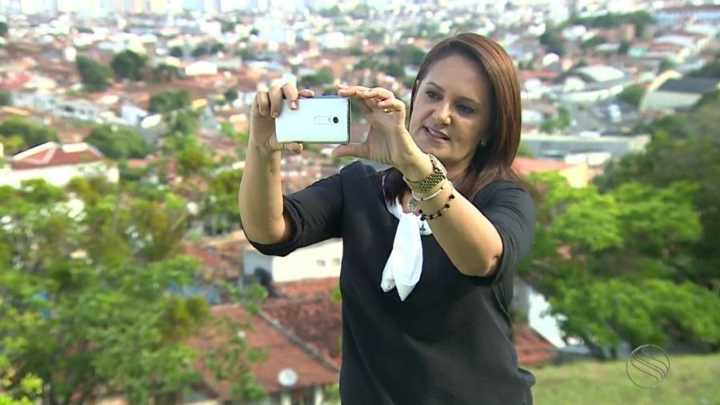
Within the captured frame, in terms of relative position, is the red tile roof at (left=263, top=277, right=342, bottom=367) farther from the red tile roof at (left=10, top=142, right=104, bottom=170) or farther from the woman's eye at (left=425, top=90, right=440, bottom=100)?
the woman's eye at (left=425, top=90, right=440, bottom=100)

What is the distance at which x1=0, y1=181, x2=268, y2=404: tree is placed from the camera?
4590 mm

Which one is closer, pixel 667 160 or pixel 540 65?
pixel 667 160

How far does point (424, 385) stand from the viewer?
2.93 feet

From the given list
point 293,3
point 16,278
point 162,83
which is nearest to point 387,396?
point 16,278

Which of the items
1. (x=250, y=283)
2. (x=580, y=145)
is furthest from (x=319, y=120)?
(x=580, y=145)

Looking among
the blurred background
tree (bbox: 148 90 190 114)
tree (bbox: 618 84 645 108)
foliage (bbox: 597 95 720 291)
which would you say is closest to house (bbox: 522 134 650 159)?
the blurred background

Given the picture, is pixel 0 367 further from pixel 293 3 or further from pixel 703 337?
pixel 293 3

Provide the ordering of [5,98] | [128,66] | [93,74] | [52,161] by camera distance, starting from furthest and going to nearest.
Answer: [128,66] → [93,74] → [5,98] → [52,161]

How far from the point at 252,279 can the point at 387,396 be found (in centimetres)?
861

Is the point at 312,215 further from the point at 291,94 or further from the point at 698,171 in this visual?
the point at 698,171

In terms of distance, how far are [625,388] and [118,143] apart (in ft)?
45.0

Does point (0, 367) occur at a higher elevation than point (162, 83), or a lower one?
higher

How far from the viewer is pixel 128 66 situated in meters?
32.2

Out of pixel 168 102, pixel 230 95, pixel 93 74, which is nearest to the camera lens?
pixel 168 102
